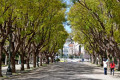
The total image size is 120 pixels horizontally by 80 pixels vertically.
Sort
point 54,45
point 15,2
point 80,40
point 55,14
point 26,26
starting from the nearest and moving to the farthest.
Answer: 1. point 15,2
2. point 26,26
3. point 55,14
4. point 80,40
5. point 54,45

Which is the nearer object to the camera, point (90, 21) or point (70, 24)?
point (90, 21)

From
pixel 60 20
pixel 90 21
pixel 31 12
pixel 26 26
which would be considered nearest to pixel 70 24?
pixel 60 20

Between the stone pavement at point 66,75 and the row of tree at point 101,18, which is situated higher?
the row of tree at point 101,18

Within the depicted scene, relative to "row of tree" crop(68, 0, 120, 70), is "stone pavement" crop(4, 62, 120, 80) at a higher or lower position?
lower

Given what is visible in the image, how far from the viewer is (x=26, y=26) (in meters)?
25.0

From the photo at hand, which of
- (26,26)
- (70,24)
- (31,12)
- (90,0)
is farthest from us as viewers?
(70,24)

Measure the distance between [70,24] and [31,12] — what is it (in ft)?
37.1

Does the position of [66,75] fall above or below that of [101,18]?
below

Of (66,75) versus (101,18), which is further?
(101,18)

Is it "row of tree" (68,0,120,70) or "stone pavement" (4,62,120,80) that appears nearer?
"stone pavement" (4,62,120,80)

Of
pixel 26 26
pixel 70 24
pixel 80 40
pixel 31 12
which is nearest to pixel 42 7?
pixel 31 12

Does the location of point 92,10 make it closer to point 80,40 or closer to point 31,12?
point 31,12

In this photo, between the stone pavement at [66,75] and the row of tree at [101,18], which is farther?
Result: the row of tree at [101,18]

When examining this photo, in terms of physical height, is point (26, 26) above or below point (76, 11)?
below
